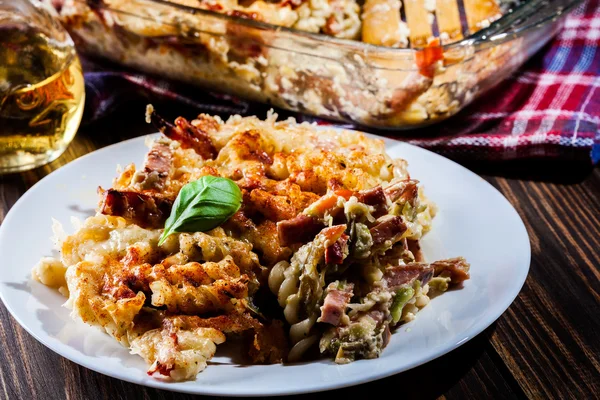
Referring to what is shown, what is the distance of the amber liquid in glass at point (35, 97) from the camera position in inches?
114

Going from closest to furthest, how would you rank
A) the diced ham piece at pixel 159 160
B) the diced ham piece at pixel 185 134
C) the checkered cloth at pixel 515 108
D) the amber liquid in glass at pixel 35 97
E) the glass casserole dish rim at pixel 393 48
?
the diced ham piece at pixel 159 160 → the diced ham piece at pixel 185 134 → the amber liquid in glass at pixel 35 97 → the glass casserole dish rim at pixel 393 48 → the checkered cloth at pixel 515 108

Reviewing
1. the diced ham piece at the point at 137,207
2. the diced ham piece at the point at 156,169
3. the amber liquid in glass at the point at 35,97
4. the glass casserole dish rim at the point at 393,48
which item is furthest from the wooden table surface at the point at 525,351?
the glass casserole dish rim at the point at 393,48

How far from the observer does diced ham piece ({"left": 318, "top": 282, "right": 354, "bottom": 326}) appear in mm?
1797

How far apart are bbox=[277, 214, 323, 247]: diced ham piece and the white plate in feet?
1.09

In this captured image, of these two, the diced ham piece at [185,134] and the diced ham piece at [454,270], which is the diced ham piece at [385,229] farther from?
the diced ham piece at [185,134]

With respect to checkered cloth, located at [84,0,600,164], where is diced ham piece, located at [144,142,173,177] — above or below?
above

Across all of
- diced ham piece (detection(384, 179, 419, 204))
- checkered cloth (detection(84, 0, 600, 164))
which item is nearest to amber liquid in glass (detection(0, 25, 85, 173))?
checkered cloth (detection(84, 0, 600, 164))

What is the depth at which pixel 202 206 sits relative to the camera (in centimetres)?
196

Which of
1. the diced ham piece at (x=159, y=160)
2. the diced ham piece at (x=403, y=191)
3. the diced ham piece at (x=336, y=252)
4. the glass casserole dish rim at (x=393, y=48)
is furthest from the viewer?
the glass casserole dish rim at (x=393, y=48)

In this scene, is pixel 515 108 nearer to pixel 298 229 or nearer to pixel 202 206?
pixel 298 229

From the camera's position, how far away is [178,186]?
2.22m

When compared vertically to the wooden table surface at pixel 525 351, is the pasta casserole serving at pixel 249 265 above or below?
above

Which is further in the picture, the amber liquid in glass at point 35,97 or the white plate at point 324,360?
the amber liquid in glass at point 35,97

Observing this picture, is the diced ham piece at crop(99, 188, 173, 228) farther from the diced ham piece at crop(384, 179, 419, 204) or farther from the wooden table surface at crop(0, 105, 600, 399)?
the diced ham piece at crop(384, 179, 419, 204)
